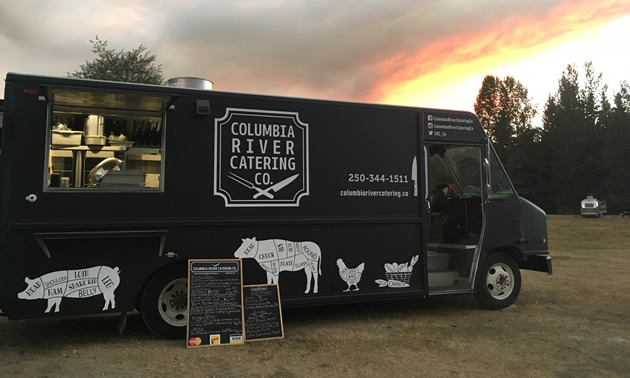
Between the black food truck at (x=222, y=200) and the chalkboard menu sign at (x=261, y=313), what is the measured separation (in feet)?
0.55

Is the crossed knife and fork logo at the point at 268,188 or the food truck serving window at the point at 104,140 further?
the crossed knife and fork logo at the point at 268,188

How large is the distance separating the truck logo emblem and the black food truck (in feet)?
0.05

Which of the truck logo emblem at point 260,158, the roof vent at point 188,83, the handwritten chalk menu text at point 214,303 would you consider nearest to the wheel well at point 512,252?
the truck logo emblem at point 260,158

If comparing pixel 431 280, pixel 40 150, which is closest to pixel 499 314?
pixel 431 280

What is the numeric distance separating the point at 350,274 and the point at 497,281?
99.0 inches

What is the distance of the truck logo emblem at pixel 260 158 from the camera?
5379 mm

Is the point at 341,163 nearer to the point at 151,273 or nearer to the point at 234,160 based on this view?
the point at 234,160

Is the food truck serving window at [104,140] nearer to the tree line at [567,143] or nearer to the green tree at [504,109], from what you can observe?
the tree line at [567,143]

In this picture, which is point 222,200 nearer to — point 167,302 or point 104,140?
point 167,302

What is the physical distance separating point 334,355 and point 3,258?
11.4 feet

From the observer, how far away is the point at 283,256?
5535mm

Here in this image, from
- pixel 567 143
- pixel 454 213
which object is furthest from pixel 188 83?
pixel 567 143

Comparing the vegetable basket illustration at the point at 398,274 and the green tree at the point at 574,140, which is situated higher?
the green tree at the point at 574,140

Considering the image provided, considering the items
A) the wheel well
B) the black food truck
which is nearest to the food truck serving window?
the black food truck
